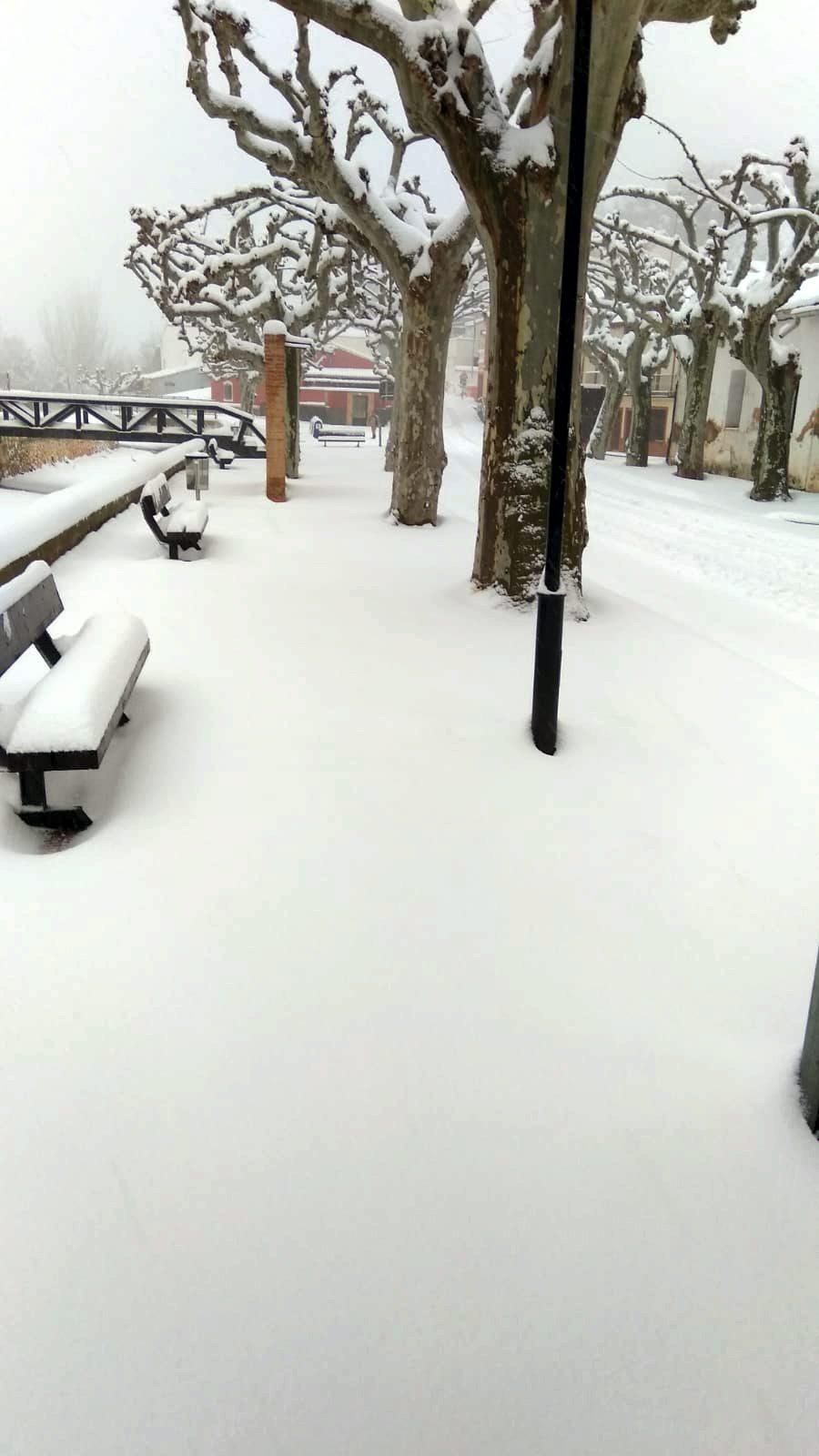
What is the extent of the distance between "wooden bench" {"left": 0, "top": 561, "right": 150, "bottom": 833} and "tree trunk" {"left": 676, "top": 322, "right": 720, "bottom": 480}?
19928 millimetres

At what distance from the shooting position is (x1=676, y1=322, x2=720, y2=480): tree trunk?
72.8ft

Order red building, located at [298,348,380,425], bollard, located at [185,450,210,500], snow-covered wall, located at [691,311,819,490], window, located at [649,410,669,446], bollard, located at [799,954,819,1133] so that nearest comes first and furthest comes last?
1. bollard, located at [799,954,819,1133]
2. bollard, located at [185,450,210,500]
3. snow-covered wall, located at [691,311,819,490]
4. window, located at [649,410,669,446]
5. red building, located at [298,348,380,425]

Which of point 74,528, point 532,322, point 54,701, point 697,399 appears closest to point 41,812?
point 54,701

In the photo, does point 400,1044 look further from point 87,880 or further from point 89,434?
point 89,434

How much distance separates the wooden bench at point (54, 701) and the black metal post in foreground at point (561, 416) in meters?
1.79

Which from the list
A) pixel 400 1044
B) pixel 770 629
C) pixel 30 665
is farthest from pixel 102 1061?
pixel 770 629

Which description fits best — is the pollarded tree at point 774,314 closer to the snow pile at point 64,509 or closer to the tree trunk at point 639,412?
the tree trunk at point 639,412

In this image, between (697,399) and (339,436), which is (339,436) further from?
(697,399)

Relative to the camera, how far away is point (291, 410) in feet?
60.5

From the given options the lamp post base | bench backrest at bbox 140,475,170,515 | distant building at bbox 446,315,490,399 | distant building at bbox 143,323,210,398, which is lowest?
the lamp post base

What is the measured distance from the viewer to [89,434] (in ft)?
64.6

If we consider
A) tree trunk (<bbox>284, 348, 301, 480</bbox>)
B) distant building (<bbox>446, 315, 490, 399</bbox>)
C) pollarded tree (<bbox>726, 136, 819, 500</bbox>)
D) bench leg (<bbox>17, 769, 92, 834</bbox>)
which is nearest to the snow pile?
tree trunk (<bbox>284, 348, 301, 480</bbox>)

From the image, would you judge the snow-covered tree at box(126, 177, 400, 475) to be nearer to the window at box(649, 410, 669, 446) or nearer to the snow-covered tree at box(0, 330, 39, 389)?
the window at box(649, 410, 669, 446)

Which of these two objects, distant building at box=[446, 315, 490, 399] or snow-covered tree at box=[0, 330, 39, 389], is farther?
snow-covered tree at box=[0, 330, 39, 389]
